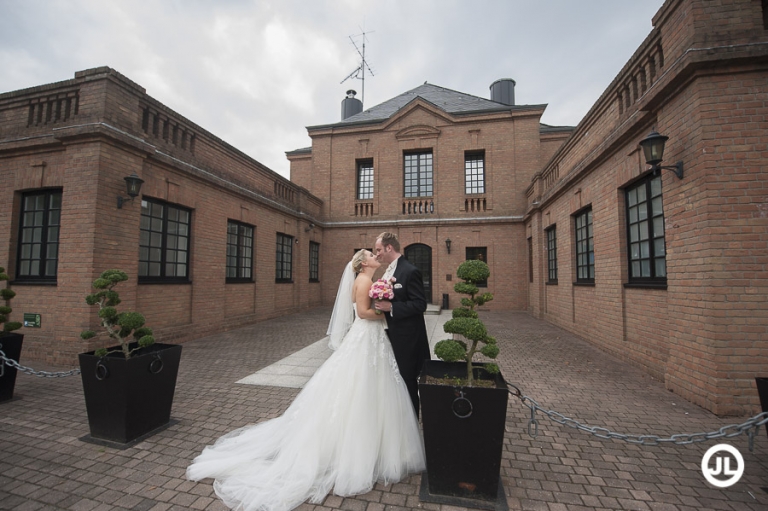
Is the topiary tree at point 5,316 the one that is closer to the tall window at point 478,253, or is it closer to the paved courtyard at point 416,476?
the paved courtyard at point 416,476

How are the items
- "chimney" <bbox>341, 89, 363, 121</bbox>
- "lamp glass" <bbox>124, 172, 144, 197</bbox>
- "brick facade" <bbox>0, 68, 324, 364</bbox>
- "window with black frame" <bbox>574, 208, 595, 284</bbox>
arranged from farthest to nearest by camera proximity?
1. "chimney" <bbox>341, 89, 363, 121</bbox>
2. "window with black frame" <bbox>574, 208, 595, 284</bbox>
3. "lamp glass" <bbox>124, 172, 144, 197</bbox>
4. "brick facade" <bbox>0, 68, 324, 364</bbox>

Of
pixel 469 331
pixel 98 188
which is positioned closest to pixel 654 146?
pixel 469 331

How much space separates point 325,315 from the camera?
12.7 metres

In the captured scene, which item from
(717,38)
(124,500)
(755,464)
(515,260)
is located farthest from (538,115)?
(124,500)

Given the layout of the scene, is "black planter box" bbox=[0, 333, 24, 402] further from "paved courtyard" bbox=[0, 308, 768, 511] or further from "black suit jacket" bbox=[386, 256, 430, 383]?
"black suit jacket" bbox=[386, 256, 430, 383]

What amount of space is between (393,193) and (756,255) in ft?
41.5

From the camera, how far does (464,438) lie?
92.4 inches

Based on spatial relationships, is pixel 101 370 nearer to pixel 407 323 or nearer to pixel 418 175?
pixel 407 323

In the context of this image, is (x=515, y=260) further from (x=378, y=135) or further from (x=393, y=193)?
(x=378, y=135)

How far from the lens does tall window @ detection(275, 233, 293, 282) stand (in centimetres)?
1216

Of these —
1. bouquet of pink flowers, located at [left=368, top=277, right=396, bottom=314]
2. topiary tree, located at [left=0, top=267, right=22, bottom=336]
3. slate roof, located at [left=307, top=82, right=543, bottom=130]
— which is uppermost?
slate roof, located at [left=307, top=82, right=543, bottom=130]

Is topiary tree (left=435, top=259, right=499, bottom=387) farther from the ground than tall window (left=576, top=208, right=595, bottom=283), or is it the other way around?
tall window (left=576, top=208, right=595, bottom=283)

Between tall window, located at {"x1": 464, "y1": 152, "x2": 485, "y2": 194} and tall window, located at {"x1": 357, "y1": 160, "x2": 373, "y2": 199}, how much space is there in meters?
4.51

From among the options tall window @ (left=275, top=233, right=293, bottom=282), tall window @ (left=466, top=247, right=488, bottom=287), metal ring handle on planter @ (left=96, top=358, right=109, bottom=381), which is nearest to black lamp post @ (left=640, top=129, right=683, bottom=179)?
metal ring handle on planter @ (left=96, top=358, right=109, bottom=381)
